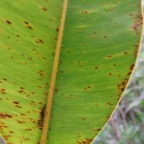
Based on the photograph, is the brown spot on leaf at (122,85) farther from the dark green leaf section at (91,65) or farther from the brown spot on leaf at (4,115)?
the brown spot on leaf at (4,115)

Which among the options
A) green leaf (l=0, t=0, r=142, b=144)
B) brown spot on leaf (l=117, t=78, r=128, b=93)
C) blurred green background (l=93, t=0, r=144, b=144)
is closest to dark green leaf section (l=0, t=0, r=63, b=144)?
green leaf (l=0, t=0, r=142, b=144)

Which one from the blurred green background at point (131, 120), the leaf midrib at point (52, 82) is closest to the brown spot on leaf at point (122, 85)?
the leaf midrib at point (52, 82)

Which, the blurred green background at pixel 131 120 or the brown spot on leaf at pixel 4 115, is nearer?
the brown spot on leaf at pixel 4 115

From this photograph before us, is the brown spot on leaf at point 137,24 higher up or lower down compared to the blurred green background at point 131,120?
lower down

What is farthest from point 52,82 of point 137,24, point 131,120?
point 131,120

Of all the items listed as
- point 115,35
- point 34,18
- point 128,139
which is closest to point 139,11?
point 115,35

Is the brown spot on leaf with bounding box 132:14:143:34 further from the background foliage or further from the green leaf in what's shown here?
the background foliage

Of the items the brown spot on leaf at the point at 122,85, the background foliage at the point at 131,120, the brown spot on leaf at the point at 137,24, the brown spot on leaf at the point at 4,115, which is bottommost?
the brown spot on leaf at the point at 122,85

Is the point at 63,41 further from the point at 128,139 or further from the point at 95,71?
the point at 128,139
